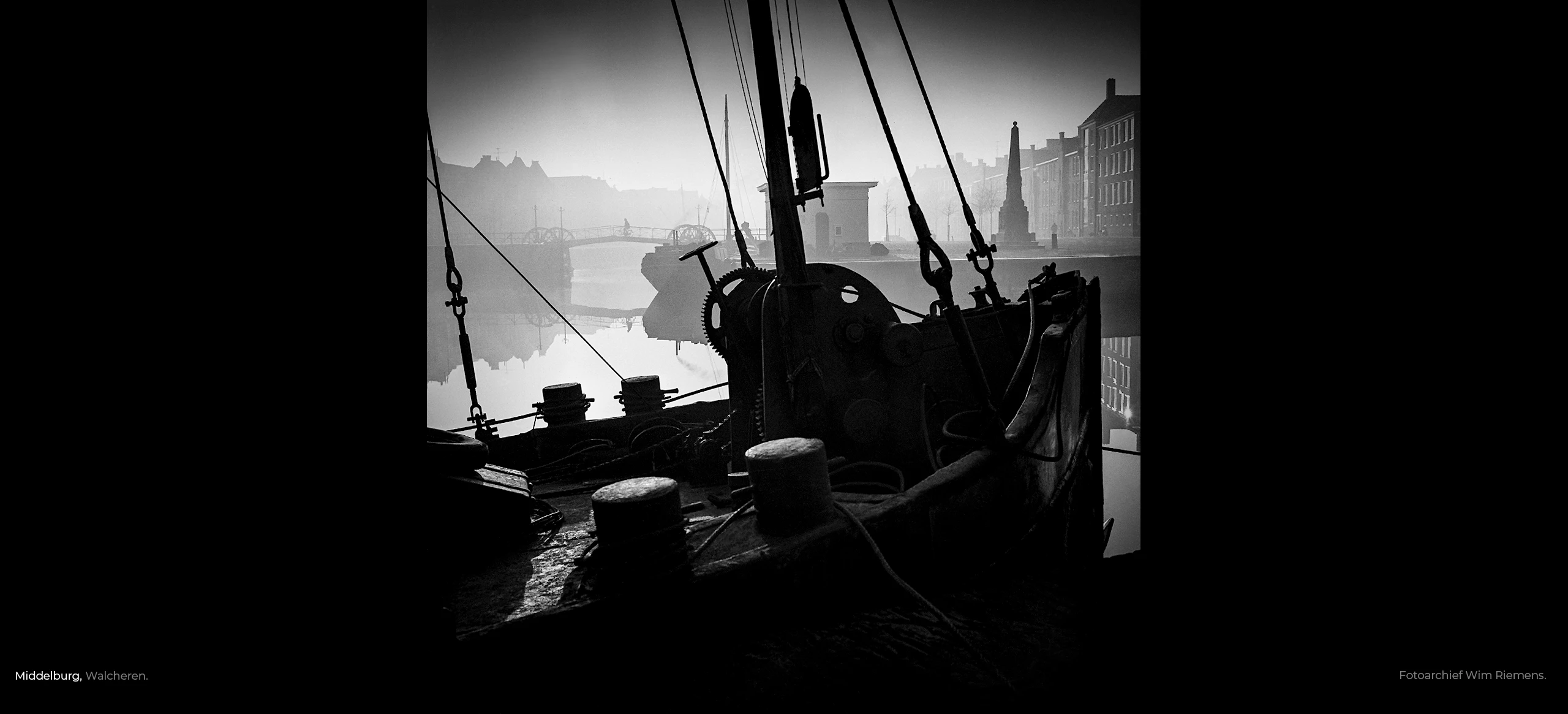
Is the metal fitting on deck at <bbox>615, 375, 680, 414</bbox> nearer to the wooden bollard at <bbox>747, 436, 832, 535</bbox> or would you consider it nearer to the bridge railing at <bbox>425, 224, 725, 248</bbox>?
the wooden bollard at <bbox>747, 436, 832, 535</bbox>

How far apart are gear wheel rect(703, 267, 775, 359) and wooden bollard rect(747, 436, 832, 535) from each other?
2.40 metres

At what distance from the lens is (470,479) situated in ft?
13.3

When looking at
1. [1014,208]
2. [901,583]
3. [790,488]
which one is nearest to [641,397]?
[790,488]

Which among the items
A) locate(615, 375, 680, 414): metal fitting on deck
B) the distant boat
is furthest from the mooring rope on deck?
locate(615, 375, 680, 414): metal fitting on deck

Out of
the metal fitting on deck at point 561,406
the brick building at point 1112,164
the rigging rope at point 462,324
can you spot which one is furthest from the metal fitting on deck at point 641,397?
the brick building at point 1112,164

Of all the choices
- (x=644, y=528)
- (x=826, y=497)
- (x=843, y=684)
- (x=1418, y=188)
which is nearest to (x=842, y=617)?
(x=843, y=684)

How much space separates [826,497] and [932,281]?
6.99 feet

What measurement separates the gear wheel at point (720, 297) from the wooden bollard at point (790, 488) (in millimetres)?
2403

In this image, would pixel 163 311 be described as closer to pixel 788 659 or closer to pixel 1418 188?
pixel 788 659

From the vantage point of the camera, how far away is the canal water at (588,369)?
551 inches

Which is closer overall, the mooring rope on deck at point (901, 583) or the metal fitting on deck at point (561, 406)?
the mooring rope on deck at point (901, 583)

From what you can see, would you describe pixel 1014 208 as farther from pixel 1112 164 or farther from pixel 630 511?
pixel 630 511

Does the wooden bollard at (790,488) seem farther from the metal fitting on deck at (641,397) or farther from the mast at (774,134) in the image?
the metal fitting on deck at (641,397)

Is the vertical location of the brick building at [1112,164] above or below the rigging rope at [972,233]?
above
